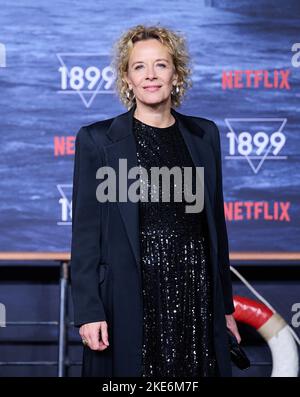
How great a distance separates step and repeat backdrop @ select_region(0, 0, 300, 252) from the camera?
3.70 meters

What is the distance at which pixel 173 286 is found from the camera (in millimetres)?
2078

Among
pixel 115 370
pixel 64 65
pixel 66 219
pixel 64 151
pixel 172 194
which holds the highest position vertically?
pixel 64 65

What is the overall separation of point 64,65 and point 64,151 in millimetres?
334

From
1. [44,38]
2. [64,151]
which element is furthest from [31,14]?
[64,151]

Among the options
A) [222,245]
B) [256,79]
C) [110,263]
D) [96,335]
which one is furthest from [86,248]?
[256,79]

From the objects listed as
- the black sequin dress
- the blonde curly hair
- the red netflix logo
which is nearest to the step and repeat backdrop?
the red netflix logo

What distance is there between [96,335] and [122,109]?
185 cm

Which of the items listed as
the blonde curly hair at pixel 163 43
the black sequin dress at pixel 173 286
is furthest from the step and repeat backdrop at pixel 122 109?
the black sequin dress at pixel 173 286

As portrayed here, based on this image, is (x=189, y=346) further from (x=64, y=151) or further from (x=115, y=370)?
(x=64, y=151)

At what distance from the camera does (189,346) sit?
6.91 feet

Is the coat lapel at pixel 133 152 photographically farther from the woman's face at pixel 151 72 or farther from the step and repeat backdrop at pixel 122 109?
the step and repeat backdrop at pixel 122 109

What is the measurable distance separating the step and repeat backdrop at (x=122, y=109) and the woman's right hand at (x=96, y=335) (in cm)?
167

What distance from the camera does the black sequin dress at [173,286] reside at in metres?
2.07

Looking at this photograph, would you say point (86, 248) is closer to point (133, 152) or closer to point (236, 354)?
point (133, 152)
